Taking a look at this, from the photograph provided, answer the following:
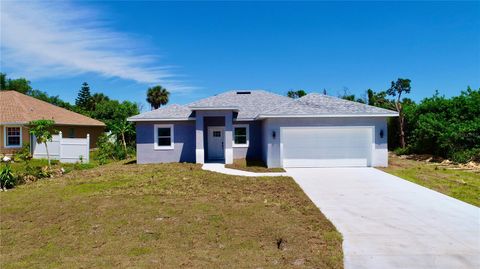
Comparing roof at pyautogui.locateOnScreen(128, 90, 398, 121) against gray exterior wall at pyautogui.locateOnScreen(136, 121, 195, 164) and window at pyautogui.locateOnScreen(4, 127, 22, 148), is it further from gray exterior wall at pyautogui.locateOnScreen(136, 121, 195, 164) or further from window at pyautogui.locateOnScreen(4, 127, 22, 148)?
window at pyautogui.locateOnScreen(4, 127, 22, 148)

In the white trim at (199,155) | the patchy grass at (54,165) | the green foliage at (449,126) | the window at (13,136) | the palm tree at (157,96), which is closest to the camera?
the patchy grass at (54,165)

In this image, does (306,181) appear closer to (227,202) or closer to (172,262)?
(227,202)

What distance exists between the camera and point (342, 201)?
909 centimetres

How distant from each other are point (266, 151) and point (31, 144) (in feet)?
56.4

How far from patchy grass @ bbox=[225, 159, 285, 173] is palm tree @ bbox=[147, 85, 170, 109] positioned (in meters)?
28.9

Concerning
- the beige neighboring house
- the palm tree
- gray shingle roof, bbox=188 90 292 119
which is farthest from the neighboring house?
the palm tree

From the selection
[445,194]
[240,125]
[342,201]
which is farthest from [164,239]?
[240,125]

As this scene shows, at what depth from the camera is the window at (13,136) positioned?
73.3 feet

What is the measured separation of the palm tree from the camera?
1730 inches

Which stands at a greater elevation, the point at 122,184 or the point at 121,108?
the point at 121,108

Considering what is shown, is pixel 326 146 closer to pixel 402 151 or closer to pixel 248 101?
pixel 248 101

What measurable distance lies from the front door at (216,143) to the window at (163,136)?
8.31 feet

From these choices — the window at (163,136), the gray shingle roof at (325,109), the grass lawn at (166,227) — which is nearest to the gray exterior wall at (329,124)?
the gray shingle roof at (325,109)

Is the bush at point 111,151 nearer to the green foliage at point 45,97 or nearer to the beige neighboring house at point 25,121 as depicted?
the beige neighboring house at point 25,121
